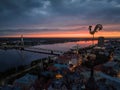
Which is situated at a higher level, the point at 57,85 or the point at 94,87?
the point at 94,87

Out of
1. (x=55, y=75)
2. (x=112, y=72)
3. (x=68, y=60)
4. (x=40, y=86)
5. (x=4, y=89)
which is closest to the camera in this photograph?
(x=4, y=89)

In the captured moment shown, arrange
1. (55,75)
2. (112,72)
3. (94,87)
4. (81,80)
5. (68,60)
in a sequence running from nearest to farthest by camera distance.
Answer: (94,87) < (81,80) < (55,75) < (112,72) < (68,60)

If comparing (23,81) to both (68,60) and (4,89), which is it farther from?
(68,60)

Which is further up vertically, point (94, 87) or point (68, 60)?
point (94, 87)

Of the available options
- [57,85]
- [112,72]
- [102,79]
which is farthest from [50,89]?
[112,72]

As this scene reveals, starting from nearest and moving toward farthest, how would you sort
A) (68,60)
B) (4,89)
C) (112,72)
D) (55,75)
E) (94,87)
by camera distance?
(94,87) → (4,89) → (55,75) → (112,72) → (68,60)

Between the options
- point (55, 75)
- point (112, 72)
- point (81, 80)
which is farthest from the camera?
point (112, 72)

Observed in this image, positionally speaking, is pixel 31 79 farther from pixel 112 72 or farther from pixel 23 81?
pixel 112 72

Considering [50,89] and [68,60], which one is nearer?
[50,89]

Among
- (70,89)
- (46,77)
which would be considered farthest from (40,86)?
(46,77)
